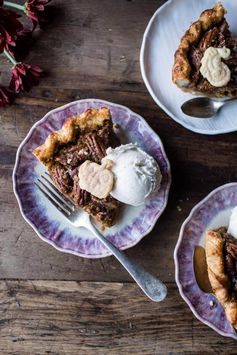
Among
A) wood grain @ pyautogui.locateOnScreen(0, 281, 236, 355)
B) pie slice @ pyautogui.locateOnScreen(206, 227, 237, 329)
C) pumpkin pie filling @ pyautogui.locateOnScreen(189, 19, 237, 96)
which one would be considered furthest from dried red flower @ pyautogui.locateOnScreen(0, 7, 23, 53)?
pie slice @ pyautogui.locateOnScreen(206, 227, 237, 329)

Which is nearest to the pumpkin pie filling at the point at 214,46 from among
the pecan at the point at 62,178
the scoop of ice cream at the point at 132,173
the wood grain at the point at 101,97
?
the wood grain at the point at 101,97

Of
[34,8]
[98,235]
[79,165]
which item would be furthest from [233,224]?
[34,8]

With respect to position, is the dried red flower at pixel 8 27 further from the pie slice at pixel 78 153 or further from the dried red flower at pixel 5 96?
the pie slice at pixel 78 153

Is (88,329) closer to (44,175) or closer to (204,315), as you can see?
(204,315)

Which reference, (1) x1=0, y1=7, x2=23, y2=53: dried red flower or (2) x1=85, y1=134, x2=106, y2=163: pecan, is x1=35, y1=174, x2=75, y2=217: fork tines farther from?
(1) x1=0, y1=7, x2=23, y2=53: dried red flower

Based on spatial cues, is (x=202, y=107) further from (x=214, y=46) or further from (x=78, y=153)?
(x=78, y=153)

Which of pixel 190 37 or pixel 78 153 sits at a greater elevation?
pixel 190 37

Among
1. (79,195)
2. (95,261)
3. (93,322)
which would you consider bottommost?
(93,322)
